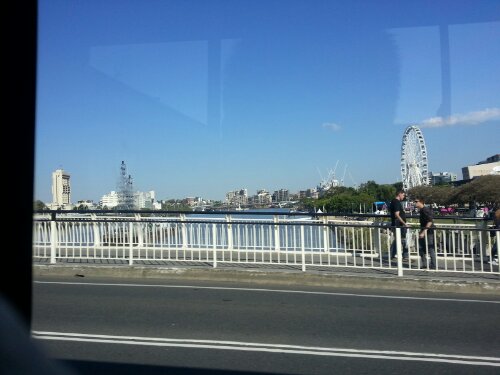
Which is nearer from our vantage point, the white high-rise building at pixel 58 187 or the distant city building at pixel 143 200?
the white high-rise building at pixel 58 187

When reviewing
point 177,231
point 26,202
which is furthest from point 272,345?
point 177,231

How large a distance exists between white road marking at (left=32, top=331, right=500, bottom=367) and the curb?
4.69m

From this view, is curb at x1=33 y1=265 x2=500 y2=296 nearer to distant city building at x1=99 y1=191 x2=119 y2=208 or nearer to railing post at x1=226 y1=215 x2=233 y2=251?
railing post at x1=226 y1=215 x2=233 y2=251

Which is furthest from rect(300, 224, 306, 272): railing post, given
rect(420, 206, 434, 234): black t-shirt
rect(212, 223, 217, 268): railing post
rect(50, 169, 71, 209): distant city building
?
rect(50, 169, 71, 209): distant city building

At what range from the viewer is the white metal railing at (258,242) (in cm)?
1159

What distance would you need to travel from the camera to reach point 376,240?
12.2 m

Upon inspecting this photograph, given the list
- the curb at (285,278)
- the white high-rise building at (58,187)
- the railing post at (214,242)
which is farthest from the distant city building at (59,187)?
the railing post at (214,242)

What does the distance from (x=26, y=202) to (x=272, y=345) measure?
3219 mm

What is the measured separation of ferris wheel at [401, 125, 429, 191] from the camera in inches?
1094

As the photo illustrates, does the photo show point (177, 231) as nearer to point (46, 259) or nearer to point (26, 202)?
point (46, 259)

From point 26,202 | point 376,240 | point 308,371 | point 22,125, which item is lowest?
point 308,371

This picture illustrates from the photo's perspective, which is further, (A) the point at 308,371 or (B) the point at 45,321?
(B) the point at 45,321

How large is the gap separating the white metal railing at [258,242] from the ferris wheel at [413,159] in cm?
1501

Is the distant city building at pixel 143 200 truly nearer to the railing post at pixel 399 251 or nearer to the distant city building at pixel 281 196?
the distant city building at pixel 281 196
